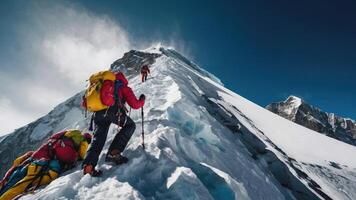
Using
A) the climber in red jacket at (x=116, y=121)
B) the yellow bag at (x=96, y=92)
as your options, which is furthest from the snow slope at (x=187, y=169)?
the yellow bag at (x=96, y=92)

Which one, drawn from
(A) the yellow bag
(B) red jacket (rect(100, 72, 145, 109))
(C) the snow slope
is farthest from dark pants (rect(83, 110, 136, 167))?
(C) the snow slope

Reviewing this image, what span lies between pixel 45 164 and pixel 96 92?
7.15 feet

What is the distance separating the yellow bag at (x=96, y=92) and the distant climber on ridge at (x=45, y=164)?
63.5 inches

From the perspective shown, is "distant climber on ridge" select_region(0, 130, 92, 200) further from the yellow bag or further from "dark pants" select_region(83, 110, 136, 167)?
the yellow bag

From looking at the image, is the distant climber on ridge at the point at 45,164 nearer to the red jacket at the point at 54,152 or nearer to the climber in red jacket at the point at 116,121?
the red jacket at the point at 54,152

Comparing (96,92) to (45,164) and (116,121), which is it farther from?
(45,164)

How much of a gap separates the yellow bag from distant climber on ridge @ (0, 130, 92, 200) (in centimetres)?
161

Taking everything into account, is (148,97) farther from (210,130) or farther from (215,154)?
(215,154)

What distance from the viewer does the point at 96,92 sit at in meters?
7.52

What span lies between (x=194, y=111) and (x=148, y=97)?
2.58 metres

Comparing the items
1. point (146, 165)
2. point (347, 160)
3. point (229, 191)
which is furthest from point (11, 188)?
point (347, 160)

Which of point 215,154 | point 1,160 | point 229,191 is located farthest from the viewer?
point 1,160

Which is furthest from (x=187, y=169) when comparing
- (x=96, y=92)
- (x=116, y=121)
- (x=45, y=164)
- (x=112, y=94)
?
(x=45, y=164)

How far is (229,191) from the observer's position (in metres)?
7.59
